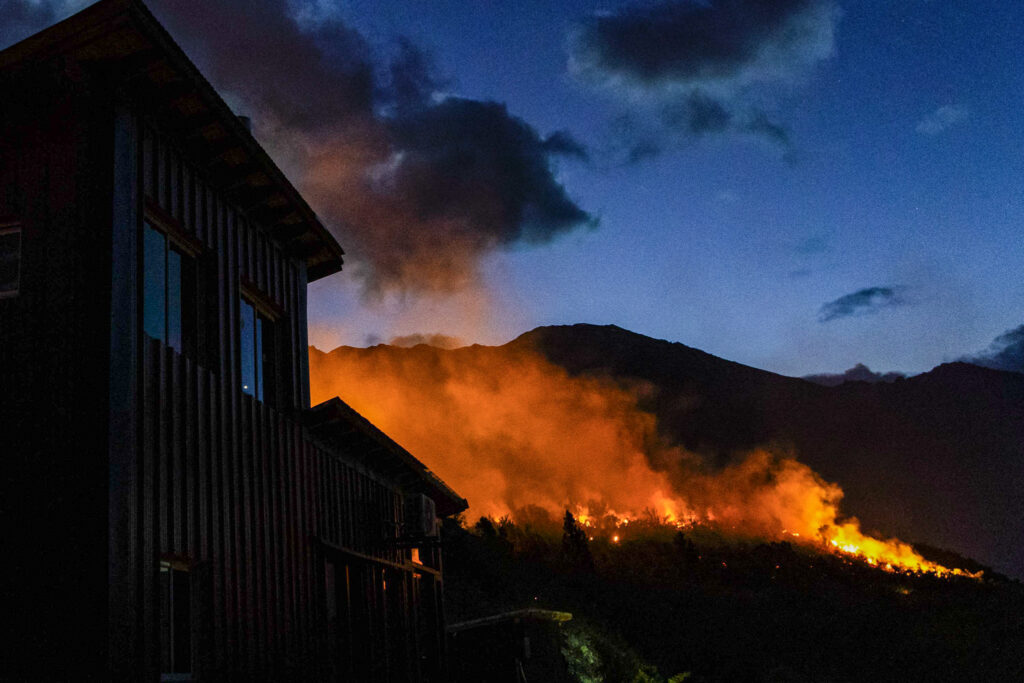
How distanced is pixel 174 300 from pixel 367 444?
4917 mm

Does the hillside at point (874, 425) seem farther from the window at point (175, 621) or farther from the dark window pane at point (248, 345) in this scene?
the window at point (175, 621)

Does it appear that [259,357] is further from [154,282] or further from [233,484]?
[154,282]

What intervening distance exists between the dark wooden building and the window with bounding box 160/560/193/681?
0.02m

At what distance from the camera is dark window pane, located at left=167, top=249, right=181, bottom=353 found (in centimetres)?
970

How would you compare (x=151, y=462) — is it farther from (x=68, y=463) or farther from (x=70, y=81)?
(x=70, y=81)

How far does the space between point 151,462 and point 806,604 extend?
52.6 m

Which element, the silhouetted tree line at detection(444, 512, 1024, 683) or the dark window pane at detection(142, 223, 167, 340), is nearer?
the dark window pane at detection(142, 223, 167, 340)

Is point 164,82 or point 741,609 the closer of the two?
point 164,82

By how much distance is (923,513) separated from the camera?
3406 inches

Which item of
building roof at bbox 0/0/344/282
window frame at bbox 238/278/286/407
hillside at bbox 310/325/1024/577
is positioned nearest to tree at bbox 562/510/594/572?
hillside at bbox 310/325/1024/577

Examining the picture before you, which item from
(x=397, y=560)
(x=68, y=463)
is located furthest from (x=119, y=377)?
(x=397, y=560)

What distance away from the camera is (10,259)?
8812 millimetres

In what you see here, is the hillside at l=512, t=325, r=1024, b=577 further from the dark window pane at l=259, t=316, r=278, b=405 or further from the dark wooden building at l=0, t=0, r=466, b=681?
the dark wooden building at l=0, t=0, r=466, b=681

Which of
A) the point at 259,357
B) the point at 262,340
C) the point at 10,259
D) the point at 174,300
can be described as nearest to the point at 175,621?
the point at 174,300
